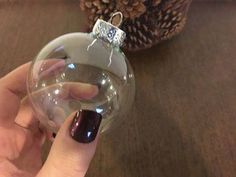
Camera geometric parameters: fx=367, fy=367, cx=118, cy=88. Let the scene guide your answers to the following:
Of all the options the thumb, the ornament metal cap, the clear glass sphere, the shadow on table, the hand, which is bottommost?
the shadow on table

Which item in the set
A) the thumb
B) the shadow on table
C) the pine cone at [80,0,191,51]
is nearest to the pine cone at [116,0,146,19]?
the pine cone at [80,0,191,51]

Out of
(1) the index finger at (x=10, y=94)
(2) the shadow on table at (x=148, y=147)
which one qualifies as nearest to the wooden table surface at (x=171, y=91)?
(2) the shadow on table at (x=148, y=147)

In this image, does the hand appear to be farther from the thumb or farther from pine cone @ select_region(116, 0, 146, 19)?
pine cone @ select_region(116, 0, 146, 19)

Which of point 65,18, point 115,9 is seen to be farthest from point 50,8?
point 115,9

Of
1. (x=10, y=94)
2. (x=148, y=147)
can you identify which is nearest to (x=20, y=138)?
(x=10, y=94)

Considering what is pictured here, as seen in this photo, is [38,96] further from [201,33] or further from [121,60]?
[201,33]

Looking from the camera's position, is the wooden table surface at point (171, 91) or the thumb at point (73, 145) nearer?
the thumb at point (73, 145)

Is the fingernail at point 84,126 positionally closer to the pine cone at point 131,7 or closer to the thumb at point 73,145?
the thumb at point 73,145

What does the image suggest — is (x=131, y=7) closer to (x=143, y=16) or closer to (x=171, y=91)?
(x=143, y=16)
